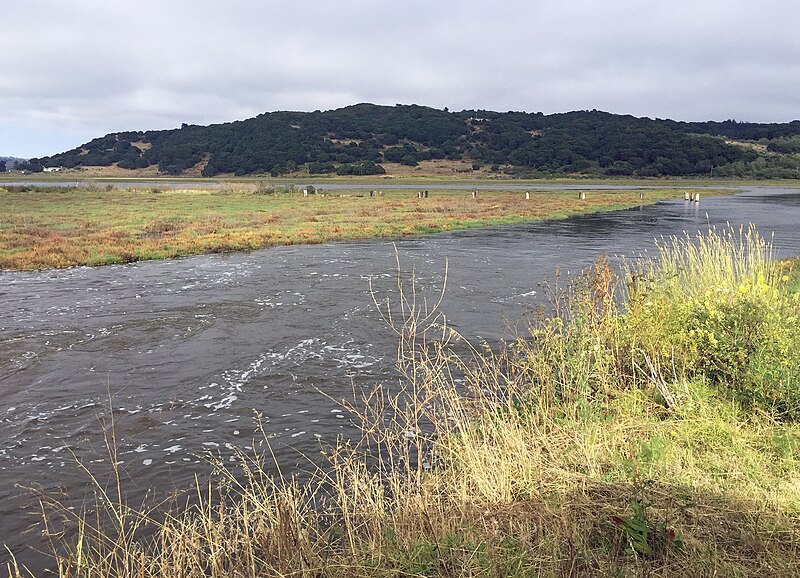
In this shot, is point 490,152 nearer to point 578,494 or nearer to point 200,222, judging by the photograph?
point 200,222

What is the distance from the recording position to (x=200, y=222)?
36.0 meters

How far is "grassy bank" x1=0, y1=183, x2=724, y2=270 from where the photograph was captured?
25.2 meters

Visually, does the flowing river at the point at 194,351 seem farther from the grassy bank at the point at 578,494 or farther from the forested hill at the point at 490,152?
the forested hill at the point at 490,152

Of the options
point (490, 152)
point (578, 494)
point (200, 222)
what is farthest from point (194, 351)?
point (490, 152)

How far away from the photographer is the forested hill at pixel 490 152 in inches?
5655

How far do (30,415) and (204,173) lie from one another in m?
170

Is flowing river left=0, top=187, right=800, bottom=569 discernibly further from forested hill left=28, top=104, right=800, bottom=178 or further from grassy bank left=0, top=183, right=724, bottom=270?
forested hill left=28, top=104, right=800, bottom=178

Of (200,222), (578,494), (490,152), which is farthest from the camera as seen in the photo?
(490,152)

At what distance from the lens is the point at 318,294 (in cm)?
1755

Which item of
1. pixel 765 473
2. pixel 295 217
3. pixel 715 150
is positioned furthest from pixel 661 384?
pixel 715 150

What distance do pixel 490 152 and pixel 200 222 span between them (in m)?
150

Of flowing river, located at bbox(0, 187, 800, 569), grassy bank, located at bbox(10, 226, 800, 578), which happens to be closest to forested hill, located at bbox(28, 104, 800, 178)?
flowing river, located at bbox(0, 187, 800, 569)

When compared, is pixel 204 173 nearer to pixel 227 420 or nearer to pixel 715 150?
pixel 715 150

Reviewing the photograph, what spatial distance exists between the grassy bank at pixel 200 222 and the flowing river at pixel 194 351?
251 centimetres
